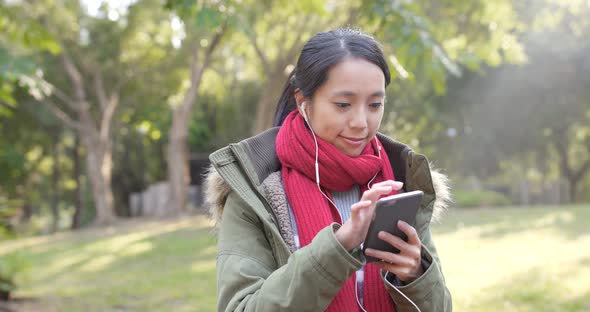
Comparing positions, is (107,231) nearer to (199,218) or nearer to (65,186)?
(199,218)

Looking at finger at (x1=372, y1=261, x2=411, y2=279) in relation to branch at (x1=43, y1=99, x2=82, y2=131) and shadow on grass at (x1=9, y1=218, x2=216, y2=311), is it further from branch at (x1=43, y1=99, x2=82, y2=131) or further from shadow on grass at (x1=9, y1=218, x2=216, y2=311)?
branch at (x1=43, y1=99, x2=82, y2=131)

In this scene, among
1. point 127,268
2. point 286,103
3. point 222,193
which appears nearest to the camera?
point 222,193

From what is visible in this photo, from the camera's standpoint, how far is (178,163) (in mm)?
19656

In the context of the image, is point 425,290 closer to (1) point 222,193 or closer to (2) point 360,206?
(2) point 360,206

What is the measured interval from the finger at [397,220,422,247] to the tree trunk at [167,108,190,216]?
56.4 feet

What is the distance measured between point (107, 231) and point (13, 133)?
10012mm

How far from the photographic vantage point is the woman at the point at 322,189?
1.85m

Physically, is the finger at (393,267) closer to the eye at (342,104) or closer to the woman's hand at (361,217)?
the woman's hand at (361,217)

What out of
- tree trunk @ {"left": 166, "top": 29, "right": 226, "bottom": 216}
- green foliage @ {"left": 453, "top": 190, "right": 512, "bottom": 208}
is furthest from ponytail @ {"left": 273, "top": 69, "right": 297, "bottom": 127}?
green foliage @ {"left": 453, "top": 190, "right": 512, "bottom": 208}

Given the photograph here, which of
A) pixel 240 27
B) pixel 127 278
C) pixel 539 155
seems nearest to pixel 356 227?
pixel 240 27

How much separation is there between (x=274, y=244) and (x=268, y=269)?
0.08 m

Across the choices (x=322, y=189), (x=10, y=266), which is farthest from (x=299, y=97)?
(x=10, y=266)

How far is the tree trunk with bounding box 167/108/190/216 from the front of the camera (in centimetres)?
1892

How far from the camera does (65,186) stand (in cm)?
3756
